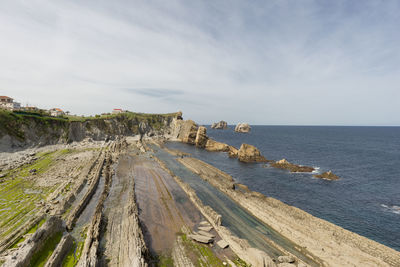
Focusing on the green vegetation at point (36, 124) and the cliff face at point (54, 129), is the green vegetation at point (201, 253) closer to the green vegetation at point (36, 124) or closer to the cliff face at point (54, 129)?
the cliff face at point (54, 129)

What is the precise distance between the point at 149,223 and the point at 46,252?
12799 mm

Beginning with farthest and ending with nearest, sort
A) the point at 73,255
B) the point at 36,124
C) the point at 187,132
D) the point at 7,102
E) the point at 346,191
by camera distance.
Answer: the point at 187,132
the point at 7,102
the point at 36,124
the point at 346,191
the point at 73,255

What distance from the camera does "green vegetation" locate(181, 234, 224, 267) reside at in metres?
20.7

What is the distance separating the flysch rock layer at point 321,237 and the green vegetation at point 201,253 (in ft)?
41.5

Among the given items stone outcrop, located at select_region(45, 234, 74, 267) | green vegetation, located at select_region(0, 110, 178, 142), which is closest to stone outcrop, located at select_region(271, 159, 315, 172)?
stone outcrop, located at select_region(45, 234, 74, 267)

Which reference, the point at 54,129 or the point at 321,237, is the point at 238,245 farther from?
the point at 54,129

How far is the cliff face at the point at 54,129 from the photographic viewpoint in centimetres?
6023

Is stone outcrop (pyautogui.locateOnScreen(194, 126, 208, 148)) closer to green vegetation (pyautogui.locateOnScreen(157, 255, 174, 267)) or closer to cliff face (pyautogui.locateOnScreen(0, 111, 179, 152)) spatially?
cliff face (pyautogui.locateOnScreen(0, 111, 179, 152))

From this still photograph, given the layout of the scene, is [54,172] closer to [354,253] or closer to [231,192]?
[231,192]

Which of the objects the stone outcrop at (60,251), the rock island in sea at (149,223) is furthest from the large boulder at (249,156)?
the stone outcrop at (60,251)

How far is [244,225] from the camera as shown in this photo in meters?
29.2

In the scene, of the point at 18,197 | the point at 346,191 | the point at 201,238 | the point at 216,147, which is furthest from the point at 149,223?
the point at 216,147

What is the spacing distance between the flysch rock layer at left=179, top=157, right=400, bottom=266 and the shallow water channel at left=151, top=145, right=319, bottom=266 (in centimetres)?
129

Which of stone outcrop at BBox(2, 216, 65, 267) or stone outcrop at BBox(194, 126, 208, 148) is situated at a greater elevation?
stone outcrop at BBox(194, 126, 208, 148)
